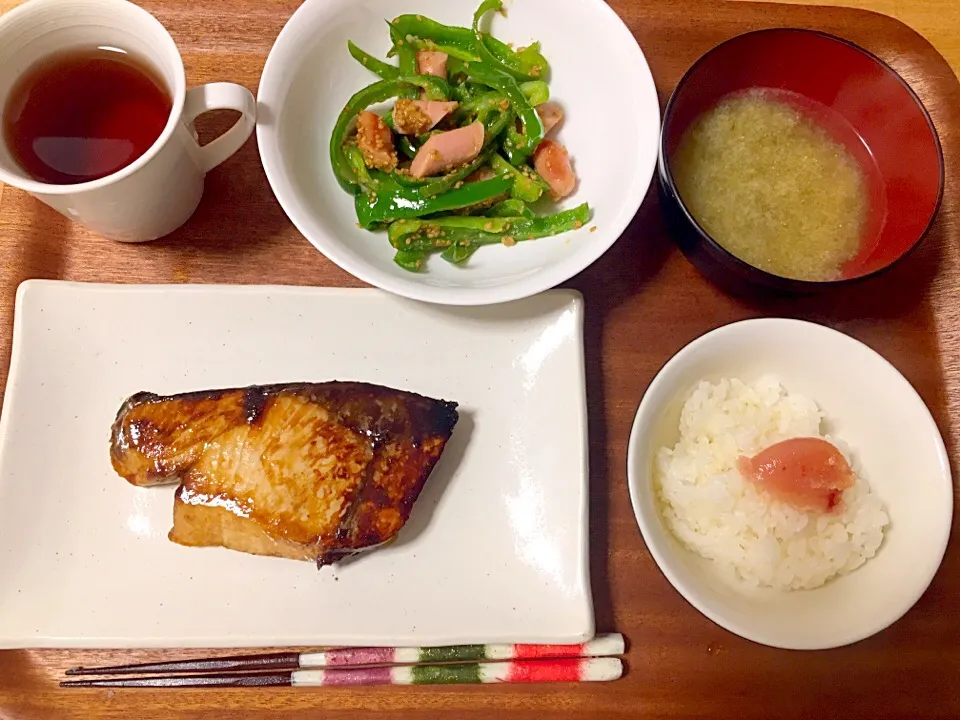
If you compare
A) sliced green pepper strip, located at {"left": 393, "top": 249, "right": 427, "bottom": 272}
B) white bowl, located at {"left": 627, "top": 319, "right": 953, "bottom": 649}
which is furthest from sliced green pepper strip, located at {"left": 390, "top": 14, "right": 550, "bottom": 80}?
white bowl, located at {"left": 627, "top": 319, "right": 953, "bottom": 649}

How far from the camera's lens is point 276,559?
1.55 metres

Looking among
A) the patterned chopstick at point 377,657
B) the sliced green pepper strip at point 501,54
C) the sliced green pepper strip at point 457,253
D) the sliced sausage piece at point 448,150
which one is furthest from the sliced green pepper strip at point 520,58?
the patterned chopstick at point 377,657

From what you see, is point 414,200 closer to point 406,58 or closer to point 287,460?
point 406,58

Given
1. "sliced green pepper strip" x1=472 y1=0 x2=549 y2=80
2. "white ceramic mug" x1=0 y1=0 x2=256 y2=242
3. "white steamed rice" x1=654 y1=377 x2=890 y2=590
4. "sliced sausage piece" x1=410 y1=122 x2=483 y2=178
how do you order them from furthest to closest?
"sliced green pepper strip" x1=472 y1=0 x2=549 y2=80 < "sliced sausage piece" x1=410 y1=122 x2=483 y2=178 < "white steamed rice" x1=654 y1=377 x2=890 y2=590 < "white ceramic mug" x1=0 y1=0 x2=256 y2=242

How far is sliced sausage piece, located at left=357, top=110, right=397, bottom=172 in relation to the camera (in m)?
1.67

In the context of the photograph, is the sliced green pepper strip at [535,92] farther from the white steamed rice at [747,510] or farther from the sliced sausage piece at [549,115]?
the white steamed rice at [747,510]

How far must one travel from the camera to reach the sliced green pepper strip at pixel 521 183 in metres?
1.70

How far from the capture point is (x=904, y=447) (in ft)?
5.21

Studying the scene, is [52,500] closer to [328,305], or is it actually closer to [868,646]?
[328,305]

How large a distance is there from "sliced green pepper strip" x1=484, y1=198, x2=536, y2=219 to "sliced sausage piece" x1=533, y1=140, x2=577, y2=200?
0.28 ft

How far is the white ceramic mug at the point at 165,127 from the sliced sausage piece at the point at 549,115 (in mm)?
672

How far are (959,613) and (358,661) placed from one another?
4.41 ft

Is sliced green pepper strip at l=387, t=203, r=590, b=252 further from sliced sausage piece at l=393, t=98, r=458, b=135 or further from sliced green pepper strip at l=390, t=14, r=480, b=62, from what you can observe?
sliced green pepper strip at l=390, t=14, r=480, b=62

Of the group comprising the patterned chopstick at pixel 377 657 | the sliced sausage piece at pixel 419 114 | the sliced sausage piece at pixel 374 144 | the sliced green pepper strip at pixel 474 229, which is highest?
the sliced sausage piece at pixel 419 114
